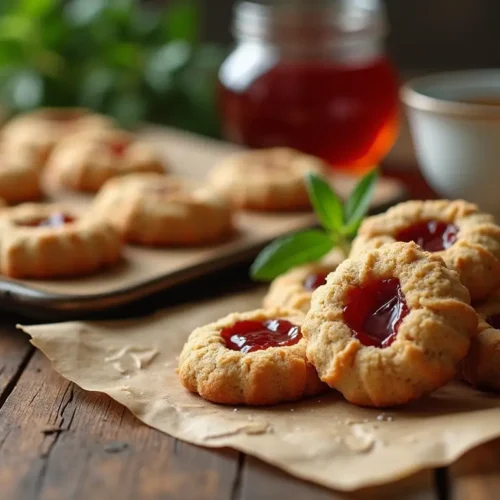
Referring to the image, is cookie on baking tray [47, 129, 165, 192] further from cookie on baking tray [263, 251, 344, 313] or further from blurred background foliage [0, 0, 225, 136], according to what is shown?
cookie on baking tray [263, 251, 344, 313]

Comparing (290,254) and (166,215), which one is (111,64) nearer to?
(166,215)

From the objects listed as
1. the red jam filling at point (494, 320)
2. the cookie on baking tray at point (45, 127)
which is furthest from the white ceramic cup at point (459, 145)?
the cookie on baking tray at point (45, 127)

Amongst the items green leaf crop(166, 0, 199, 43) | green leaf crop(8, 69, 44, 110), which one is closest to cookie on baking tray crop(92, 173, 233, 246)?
green leaf crop(8, 69, 44, 110)

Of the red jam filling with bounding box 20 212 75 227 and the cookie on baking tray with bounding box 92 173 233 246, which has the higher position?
the red jam filling with bounding box 20 212 75 227

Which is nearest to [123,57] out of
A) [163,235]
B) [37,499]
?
[163,235]

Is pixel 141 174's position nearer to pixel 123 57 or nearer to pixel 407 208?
pixel 123 57

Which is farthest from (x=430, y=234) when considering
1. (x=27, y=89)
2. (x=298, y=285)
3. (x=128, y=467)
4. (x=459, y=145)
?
(x=27, y=89)
